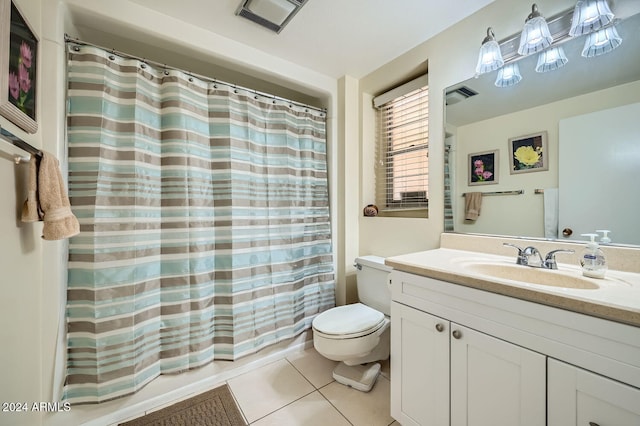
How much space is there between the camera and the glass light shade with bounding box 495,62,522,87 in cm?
125

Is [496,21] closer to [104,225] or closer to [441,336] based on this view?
[441,336]

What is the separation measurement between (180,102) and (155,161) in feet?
1.24

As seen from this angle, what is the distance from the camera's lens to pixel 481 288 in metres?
0.86

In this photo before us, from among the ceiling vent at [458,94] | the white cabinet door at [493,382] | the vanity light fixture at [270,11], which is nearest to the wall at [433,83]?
the ceiling vent at [458,94]

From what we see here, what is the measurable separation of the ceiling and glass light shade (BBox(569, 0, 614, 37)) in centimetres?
43

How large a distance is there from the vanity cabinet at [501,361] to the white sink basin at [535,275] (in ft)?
0.85

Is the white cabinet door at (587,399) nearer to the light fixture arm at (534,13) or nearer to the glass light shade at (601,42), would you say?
the glass light shade at (601,42)

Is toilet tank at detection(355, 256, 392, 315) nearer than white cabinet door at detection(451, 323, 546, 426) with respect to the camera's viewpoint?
No

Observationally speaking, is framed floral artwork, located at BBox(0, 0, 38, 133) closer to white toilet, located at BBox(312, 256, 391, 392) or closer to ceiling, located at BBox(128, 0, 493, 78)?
ceiling, located at BBox(128, 0, 493, 78)

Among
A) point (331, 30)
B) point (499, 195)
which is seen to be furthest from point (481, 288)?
point (331, 30)

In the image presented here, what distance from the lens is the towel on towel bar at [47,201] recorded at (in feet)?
2.82

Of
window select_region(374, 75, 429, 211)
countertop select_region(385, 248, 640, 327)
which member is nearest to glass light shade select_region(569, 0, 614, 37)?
window select_region(374, 75, 429, 211)

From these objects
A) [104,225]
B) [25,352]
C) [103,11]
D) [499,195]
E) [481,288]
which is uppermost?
[103,11]

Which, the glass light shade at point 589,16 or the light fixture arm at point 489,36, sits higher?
the light fixture arm at point 489,36
